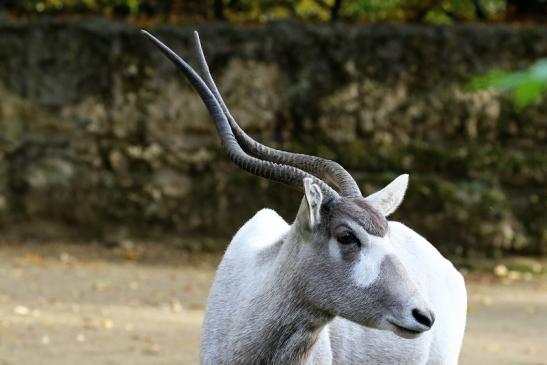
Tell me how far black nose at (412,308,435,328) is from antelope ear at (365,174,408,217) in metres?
0.64

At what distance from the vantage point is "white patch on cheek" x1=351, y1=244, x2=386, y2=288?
3656 mm

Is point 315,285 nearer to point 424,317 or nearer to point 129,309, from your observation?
point 424,317

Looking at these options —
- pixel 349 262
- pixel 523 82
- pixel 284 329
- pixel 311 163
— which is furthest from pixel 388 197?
pixel 523 82

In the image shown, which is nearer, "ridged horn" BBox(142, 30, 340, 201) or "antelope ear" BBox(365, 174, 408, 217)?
"ridged horn" BBox(142, 30, 340, 201)

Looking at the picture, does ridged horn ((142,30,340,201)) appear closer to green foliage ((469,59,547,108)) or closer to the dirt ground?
green foliage ((469,59,547,108))

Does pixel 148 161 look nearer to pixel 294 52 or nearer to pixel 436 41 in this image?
pixel 294 52

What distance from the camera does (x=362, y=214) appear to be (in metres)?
3.76

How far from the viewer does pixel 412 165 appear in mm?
11289

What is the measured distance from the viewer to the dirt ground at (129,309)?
7.07 metres

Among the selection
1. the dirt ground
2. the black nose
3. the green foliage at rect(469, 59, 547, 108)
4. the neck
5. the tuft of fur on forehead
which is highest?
the green foliage at rect(469, 59, 547, 108)

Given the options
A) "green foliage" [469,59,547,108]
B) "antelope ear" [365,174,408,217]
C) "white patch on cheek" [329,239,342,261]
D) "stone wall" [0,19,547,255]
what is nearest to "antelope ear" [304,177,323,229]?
"white patch on cheek" [329,239,342,261]

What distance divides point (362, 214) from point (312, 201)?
194 millimetres

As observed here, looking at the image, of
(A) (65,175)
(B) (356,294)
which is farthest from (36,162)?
(B) (356,294)

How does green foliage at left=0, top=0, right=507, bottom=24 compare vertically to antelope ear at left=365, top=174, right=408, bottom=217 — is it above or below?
below
